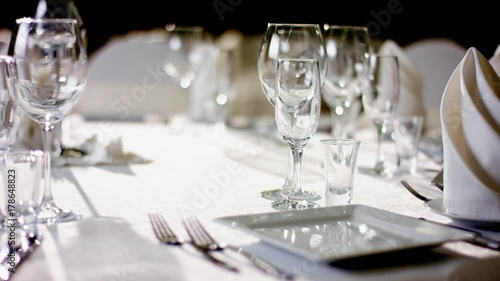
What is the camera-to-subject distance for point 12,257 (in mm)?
812

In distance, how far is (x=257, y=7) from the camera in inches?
181

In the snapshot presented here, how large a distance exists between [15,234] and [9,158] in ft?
0.32

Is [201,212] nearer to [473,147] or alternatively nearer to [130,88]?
[473,147]

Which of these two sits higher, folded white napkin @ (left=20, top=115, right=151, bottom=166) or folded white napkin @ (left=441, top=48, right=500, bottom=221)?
folded white napkin @ (left=441, top=48, right=500, bottom=221)

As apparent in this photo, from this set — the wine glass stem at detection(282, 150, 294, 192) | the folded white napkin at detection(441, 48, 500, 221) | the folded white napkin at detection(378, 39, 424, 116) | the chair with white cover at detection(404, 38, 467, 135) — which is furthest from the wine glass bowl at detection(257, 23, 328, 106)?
the chair with white cover at detection(404, 38, 467, 135)

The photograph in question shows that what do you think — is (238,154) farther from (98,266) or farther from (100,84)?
(100,84)

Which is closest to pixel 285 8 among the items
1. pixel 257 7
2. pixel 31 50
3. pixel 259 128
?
pixel 257 7

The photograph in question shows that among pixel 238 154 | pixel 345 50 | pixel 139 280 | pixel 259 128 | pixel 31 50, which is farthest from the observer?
pixel 259 128

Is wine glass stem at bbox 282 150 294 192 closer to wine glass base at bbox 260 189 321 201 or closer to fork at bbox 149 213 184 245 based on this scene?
wine glass base at bbox 260 189 321 201

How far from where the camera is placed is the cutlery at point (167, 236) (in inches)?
31.8

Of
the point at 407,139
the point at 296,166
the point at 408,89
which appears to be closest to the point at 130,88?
the point at 408,89

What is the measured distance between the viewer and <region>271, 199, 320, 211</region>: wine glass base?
1125mm

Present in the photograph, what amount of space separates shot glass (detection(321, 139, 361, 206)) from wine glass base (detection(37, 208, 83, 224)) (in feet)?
1.20

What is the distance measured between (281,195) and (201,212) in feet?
0.59
